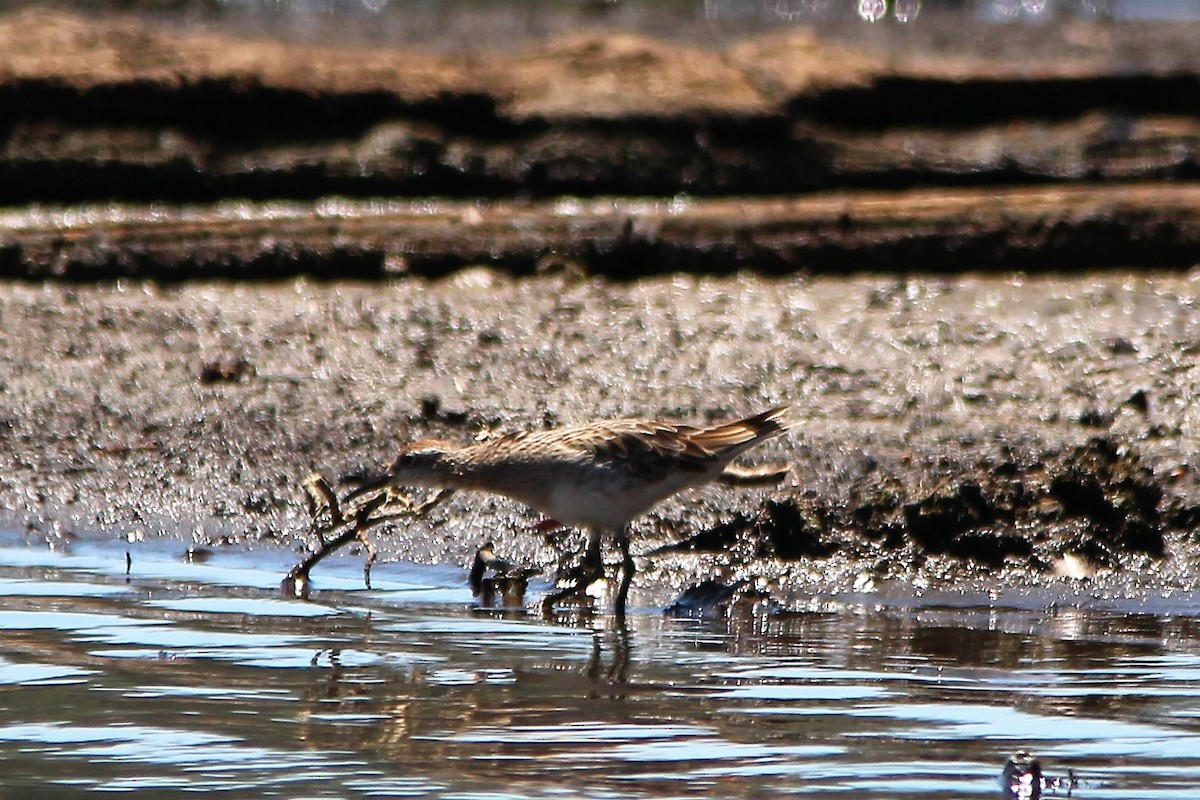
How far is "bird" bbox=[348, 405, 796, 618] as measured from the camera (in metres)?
6.42

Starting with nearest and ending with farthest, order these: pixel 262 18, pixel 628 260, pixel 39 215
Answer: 1. pixel 628 260
2. pixel 39 215
3. pixel 262 18

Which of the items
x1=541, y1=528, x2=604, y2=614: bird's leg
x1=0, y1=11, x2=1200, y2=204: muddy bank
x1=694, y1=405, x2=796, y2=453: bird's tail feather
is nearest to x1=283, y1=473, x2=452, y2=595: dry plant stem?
x1=541, y1=528, x2=604, y2=614: bird's leg

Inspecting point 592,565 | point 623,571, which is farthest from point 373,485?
point 623,571

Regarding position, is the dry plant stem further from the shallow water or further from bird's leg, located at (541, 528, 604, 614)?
bird's leg, located at (541, 528, 604, 614)

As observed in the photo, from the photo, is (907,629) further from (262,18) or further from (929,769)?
(262,18)

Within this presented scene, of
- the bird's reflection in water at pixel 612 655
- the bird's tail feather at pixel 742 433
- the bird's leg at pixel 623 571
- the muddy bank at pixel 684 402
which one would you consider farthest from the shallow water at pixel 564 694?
the bird's tail feather at pixel 742 433

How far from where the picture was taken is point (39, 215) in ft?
34.2

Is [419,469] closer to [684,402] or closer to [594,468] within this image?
[594,468]

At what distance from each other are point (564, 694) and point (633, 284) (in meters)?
4.83

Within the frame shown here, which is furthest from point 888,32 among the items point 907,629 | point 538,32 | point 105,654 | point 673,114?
point 105,654

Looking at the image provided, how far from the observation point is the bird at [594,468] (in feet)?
21.1

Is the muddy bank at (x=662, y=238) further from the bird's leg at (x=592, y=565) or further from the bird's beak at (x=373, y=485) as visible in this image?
the bird's leg at (x=592, y=565)

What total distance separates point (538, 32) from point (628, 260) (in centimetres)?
498

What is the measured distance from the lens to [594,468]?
6445 mm
